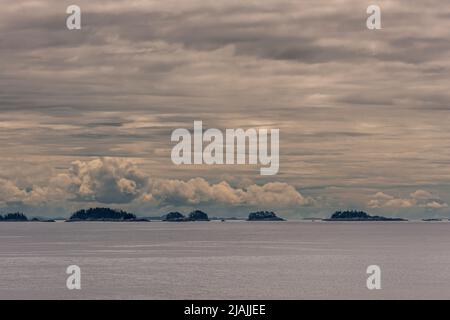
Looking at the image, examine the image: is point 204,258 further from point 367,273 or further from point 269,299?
point 269,299

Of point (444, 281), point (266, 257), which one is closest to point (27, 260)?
point (266, 257)

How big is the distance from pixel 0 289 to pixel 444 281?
75551 millimetres

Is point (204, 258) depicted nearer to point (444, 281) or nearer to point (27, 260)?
point (27, 260)

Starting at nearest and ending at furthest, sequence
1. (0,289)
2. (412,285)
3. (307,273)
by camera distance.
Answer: (0,289)
(412,285)
(307,273)
